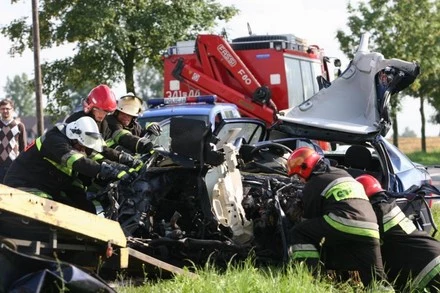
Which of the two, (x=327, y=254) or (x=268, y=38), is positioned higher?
(x=268, y=38)

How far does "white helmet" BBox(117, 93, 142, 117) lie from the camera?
9430mm

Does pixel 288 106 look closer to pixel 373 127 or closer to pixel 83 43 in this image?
pixel 373 127

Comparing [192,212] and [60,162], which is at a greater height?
[60,162]

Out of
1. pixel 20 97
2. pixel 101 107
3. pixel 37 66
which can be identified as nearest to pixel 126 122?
pixel 101 107

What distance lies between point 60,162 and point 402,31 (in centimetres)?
2536

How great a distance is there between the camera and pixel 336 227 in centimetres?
700

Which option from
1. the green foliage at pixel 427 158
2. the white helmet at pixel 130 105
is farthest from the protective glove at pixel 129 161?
the green foliage at pixel 427 158

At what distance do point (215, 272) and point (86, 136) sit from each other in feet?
A: 5.42

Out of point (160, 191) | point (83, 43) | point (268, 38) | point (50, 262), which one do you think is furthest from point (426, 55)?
point (50, 262)

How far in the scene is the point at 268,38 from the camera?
16.8 metres

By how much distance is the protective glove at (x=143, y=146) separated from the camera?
868 cm

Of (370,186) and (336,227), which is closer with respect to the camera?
(336,227)

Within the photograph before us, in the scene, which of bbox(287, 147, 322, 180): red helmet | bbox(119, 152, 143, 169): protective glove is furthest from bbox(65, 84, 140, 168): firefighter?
bbox(287, 147, 322, 180): red helmet

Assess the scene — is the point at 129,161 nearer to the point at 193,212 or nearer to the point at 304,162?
the point at 193,212
